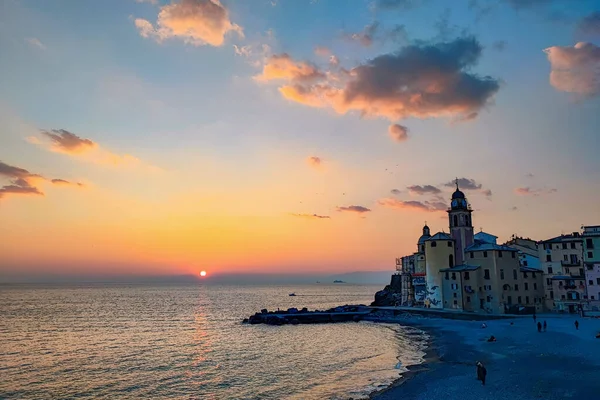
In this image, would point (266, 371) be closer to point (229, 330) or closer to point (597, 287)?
point (229, 330)

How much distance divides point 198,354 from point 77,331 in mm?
40942

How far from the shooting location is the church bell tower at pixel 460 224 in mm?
104938

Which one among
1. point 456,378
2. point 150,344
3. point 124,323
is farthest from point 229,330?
point 456,378

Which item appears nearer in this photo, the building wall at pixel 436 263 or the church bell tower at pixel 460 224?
the building wall at pixel 436 263

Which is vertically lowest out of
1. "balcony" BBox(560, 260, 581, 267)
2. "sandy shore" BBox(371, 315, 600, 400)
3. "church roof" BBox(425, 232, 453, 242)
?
"sandy shore" BBox(371, 315, 600, 400)

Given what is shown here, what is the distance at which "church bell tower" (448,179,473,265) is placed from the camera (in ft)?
344

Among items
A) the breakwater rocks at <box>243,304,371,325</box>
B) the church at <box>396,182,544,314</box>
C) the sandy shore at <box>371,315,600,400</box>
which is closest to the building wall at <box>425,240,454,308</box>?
the church at <box>396,182,544,314</box>

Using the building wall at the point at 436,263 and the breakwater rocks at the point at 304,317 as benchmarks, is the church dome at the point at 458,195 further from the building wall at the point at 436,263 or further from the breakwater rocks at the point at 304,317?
the breakwater rocks at the point at 304,317

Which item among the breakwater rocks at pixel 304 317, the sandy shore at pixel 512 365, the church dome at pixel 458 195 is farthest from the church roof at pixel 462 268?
the breakwater rocks at pixel 304 317

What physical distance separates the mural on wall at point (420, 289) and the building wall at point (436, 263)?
6509 millimetres

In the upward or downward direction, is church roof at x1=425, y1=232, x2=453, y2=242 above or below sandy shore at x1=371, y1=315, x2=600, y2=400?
above

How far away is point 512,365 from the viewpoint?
4528 cm

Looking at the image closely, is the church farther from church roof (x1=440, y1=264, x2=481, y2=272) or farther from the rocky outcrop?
the rocky outcrop

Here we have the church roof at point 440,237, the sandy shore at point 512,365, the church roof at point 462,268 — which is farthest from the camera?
the church roof at point 440,237
